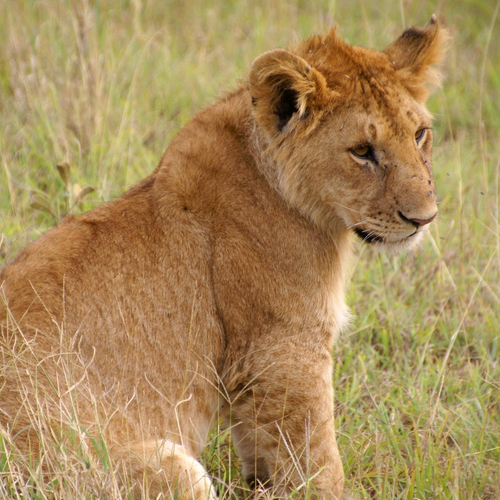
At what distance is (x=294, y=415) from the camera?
282 cm

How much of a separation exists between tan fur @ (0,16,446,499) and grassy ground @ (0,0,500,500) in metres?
0.33

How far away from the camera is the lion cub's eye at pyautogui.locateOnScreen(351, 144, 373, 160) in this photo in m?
2.85

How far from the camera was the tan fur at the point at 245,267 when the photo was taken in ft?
8.79

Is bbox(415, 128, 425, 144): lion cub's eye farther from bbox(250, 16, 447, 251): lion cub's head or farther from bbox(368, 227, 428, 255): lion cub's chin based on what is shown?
bbox(368, 227, 428, 255): lion cub's chin

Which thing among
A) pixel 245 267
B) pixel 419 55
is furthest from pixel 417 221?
pixel 419 55

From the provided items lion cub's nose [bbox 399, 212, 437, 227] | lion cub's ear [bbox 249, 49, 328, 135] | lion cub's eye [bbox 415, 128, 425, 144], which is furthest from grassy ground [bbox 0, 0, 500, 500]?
lion cub's eye [bbox 415, 128, 425, 144]

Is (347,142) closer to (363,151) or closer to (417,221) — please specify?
(363,151)

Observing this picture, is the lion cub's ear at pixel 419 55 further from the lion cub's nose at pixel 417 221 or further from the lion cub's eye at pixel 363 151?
the lion cub's nose at pixel 417 221

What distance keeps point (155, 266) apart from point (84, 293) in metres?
0.32

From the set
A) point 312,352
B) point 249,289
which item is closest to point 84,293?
point 249,289

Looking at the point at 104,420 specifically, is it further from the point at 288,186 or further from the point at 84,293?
the point at 288,186

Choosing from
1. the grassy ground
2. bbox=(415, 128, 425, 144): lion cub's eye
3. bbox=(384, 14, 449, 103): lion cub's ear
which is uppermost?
bbox=(384, 14, 449, 103): lion cub's ear

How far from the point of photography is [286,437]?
282 cm

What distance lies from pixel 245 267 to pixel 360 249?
Result: 1.62m
